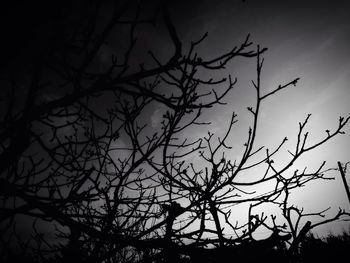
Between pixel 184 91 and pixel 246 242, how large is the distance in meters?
1.24

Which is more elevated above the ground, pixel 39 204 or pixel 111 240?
pixel 39 204

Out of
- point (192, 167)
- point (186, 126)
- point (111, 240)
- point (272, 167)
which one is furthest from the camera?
point (192, 167)

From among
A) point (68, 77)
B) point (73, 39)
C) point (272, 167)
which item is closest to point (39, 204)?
point (68, 77)

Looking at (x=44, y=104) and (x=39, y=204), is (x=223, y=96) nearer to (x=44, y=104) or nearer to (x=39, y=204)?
(x=44, y=104)

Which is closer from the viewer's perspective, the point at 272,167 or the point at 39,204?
the point at 39,204

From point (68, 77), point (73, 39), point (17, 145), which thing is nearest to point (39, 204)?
point (17, 145)

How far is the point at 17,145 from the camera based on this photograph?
1814mm

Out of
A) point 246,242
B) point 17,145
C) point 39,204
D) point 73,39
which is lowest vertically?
point 246,242

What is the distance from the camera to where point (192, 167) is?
12.3ft

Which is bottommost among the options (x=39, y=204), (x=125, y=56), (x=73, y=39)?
(x=39, y=204)

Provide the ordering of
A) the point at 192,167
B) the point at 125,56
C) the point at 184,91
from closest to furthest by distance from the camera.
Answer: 1. the point at 125,56
2. the point at 184,91
3. the point at 192,167

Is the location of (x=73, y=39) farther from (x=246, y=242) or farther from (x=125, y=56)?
(x=246, y=242)

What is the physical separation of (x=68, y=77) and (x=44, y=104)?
1.09 ft

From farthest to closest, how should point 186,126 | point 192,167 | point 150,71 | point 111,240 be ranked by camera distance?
point 192,167, point 186,126, point 150,71, point 111,240
